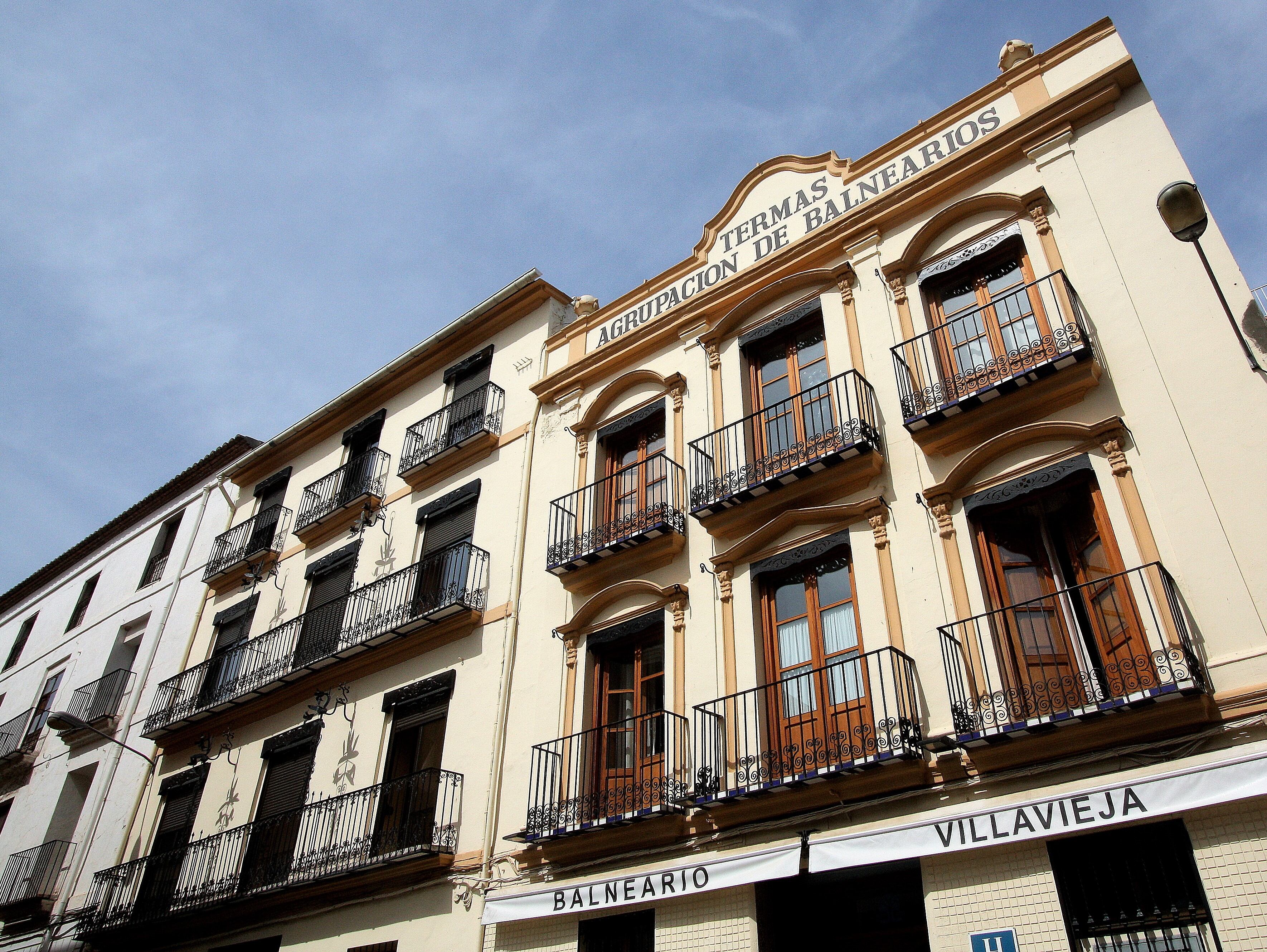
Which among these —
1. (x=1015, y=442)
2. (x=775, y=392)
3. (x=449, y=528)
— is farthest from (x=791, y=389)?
(x=449, y=528)

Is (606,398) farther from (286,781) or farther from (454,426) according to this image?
(286,781)

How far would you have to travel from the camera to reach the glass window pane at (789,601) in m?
10.9

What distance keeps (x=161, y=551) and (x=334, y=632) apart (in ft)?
35.3

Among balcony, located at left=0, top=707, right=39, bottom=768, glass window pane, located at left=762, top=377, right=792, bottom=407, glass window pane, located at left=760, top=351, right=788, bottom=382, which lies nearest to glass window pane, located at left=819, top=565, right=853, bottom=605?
glass window pane, located at left=762, top=377, right=792, bottom=407

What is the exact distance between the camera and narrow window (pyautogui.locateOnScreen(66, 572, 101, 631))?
26.1 meters

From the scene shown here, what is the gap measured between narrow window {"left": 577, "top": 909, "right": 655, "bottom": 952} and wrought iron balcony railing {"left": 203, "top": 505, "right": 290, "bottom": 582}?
475 inches

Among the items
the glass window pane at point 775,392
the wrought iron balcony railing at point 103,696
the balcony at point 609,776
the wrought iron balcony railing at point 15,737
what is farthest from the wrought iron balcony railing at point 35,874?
the glass window pane at point 775,392

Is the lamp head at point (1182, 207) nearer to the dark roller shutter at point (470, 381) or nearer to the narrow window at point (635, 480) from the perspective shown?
the narrow window at point (635, 480)

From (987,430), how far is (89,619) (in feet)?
78.8

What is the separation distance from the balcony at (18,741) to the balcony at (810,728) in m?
19.9

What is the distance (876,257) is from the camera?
40.5 feet

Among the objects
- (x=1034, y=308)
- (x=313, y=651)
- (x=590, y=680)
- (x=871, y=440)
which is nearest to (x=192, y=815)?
(x=313, y=651)

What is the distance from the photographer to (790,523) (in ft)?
36.5

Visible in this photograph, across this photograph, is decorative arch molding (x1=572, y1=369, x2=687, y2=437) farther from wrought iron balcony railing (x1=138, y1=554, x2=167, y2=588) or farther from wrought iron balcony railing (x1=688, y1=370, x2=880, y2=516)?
wrought iron balcony railing (x1=138, y1=554, x2=167, y2=588)
